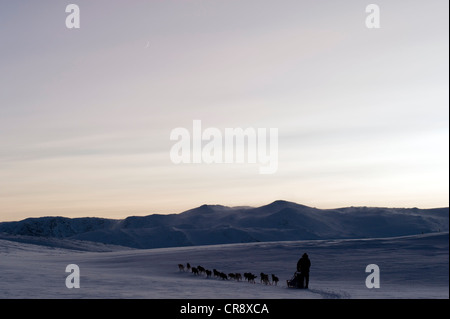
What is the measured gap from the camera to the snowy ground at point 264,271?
19875mm

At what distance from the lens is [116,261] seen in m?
40.6

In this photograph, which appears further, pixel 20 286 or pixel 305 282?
pixel 305 282

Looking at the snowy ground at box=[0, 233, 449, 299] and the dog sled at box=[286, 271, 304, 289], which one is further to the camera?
the dog sled at box=[286, 271, 304, 289]

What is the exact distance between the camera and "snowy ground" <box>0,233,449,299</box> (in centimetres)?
1988

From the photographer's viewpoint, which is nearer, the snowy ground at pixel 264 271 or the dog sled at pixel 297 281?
the snowy ground at pixel 264 271

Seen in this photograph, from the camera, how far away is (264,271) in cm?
3170

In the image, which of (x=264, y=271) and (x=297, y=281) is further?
(x=264, y=271)

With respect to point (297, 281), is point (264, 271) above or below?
below

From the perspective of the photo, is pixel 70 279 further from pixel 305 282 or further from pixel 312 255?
pixel 312 255
